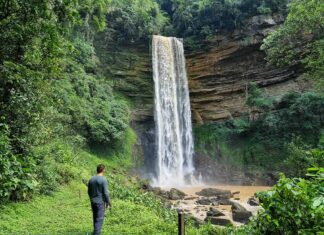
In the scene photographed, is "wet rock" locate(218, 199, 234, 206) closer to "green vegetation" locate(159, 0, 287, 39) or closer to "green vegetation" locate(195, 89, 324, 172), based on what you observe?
"green vegetation" locate(195, 89, 324, 172)

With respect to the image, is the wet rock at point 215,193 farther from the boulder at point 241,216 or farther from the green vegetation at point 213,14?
the green vegetation at point 213,14

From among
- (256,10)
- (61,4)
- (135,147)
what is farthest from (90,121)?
(256,10)

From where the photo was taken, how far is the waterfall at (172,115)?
23.7m

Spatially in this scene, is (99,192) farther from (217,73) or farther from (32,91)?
(217,73)

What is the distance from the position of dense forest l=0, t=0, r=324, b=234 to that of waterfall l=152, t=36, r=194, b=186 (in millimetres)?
1386

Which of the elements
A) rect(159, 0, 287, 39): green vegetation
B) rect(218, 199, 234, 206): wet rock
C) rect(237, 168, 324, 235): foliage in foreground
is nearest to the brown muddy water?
rect(218, 199, 234, 206): wet rock

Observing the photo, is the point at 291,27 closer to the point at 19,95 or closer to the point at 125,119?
the point at 125,119

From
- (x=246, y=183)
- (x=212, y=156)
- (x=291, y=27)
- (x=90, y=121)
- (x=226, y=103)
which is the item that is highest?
(x=291, y=27)

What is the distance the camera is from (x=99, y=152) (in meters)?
21.1

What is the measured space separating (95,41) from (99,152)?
1015 cm

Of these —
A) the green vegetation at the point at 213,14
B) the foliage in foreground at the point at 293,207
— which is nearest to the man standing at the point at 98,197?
the foliage in foreground at the point at 293,207

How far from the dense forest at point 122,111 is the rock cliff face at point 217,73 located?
77 centimetres

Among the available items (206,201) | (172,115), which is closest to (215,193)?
(206,201)

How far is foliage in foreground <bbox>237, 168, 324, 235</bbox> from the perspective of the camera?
3096 millimetres
